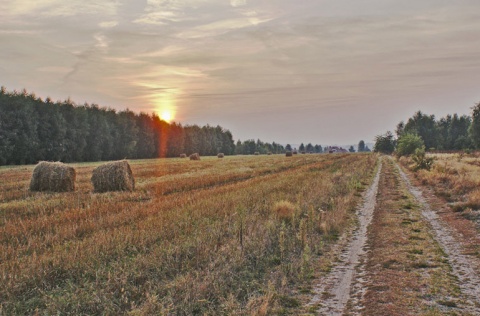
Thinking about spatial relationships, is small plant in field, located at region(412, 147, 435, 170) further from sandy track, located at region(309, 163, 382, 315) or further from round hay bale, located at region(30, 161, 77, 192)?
round hay bale, located at region(30, 161, 77, 192)

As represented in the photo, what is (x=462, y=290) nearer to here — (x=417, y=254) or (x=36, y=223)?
(x=417, y=254)

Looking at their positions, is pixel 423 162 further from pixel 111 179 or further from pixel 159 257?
pixel 159 257

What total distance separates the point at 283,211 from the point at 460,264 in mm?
5561

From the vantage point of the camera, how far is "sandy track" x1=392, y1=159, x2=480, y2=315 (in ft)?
20.1

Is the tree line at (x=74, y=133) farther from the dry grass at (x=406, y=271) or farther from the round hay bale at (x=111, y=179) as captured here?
the dry grass at (x=406, y=271)

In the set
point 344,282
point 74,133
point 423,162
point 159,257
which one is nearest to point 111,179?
point 159,257

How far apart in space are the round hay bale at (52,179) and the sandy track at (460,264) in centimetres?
1821

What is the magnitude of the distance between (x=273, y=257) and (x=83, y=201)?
10.6 meters

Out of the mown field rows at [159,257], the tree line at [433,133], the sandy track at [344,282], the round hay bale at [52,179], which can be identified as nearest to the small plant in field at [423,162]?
the mown field rows at [159,257]

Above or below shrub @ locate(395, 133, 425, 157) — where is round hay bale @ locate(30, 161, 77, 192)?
below

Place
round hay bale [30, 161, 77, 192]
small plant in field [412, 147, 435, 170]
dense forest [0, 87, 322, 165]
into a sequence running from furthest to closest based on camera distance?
1. dense forest [0, 87, 322, 165]
2. small plant in field [412, 147, 435, 170]
3. round hay bale [30, 161, 77, 192]

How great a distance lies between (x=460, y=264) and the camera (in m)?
8.10

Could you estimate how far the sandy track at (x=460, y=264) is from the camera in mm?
6130

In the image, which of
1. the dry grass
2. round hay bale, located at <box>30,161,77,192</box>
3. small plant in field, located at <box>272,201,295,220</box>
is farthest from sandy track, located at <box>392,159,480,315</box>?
round hay bale, located at <box>30,161,77,192</box>
